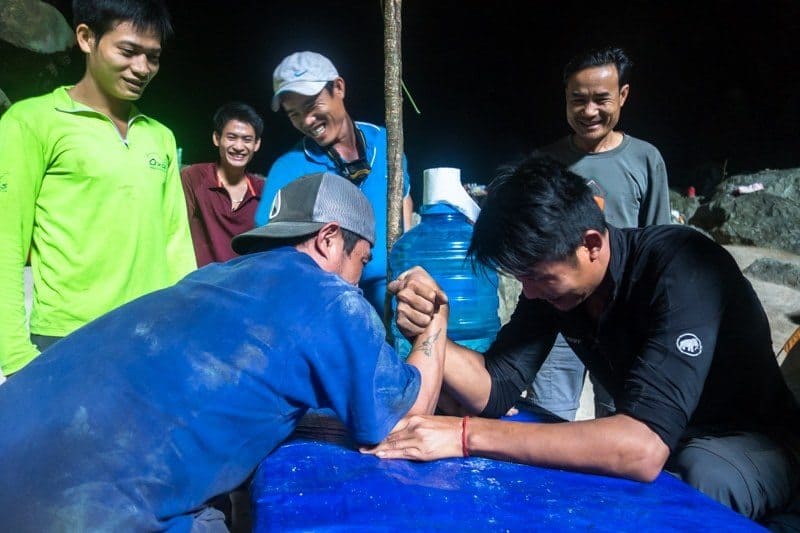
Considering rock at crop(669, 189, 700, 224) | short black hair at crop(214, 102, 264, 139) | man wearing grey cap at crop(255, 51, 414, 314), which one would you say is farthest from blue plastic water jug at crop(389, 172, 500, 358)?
rock at crop(669, 189, 700, 224)

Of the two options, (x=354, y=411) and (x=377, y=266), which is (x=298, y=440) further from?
(x=377, y=266)

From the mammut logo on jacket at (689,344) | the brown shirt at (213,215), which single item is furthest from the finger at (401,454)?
the brown shirt at (213,215)

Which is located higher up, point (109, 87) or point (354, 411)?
point (109, 87)

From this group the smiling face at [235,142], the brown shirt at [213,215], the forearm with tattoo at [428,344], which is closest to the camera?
the forearm with tattoo at [428,344]

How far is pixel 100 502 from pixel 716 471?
4.95 ft

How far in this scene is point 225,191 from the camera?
3.99m

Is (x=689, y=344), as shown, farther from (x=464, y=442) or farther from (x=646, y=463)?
(x=464, y=442)

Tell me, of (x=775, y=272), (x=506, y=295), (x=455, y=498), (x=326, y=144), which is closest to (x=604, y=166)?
(x=326, y=144)

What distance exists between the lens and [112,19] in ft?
7.36

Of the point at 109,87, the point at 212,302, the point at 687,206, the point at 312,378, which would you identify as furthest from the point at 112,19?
the point at 687,206

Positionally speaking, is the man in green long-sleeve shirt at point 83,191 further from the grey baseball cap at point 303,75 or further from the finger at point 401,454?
the finger at point 401,454

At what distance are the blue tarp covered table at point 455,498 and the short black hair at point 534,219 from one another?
582 mm

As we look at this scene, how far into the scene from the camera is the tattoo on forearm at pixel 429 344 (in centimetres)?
198

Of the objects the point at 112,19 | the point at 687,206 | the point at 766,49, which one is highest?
the point at 766,49
